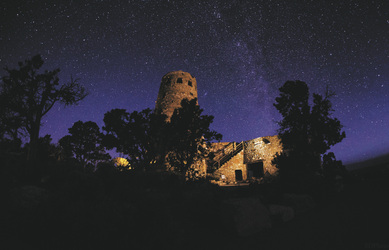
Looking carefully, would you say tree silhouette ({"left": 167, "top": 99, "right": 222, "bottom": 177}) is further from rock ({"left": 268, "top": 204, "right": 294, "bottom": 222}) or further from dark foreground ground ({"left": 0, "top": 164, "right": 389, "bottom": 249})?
rock ({"left": 268, "top": 204, "right": 294, "bottom": 222})

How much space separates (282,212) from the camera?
20.5ft

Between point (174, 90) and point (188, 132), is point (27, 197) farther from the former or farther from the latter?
point (174, 90)

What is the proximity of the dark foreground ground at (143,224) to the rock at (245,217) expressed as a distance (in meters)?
0.14

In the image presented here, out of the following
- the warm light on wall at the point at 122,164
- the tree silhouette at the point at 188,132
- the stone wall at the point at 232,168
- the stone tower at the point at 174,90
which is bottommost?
the stone wall at the point at 232,168

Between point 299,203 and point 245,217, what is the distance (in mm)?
3635

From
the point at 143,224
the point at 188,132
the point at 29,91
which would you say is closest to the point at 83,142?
the point at 29,91

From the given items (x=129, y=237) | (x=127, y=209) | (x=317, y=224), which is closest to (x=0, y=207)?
(x=127, y=209)

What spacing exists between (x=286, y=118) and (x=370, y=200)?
12062 millimetres

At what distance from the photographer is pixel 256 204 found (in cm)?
583

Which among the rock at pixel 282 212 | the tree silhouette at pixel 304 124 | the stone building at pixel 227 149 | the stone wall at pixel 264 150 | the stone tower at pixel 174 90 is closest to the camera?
the rock at pixel 282 212

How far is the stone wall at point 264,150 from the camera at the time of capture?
20.7 m

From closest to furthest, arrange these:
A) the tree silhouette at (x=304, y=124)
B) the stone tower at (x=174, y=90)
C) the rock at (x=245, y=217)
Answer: the rock at (x=245, y=217)
the tree silhouette at (x=304, y=124)
the stone tower at (x=174, y=90)

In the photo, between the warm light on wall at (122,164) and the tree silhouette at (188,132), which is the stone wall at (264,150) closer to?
the tree silhouette at (188,132)

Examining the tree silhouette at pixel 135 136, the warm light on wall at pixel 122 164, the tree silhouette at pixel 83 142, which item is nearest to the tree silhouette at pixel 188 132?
the tree silhouette at pixel 135 136
